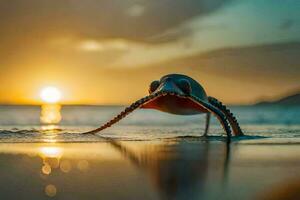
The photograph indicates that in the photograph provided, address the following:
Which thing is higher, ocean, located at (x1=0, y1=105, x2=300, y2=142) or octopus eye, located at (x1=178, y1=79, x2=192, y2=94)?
octopus eye, located at (x1=178, y1=79, x2=192, y2=94)

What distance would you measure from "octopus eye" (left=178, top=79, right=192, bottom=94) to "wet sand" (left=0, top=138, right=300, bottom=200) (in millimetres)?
5897

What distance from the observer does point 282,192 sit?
6.08 meters

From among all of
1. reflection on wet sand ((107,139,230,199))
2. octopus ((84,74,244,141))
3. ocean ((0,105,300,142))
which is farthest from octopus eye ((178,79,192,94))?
reflection on wet sand ((107,139,230,199))

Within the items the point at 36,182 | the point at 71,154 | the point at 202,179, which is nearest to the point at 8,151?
the point at 71,154

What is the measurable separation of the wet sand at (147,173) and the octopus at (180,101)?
18.2 ft

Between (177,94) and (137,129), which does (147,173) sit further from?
(137,129)

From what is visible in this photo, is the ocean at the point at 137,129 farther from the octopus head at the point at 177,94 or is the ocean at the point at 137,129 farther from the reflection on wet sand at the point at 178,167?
the reflection on wet sand at the point at 178,167

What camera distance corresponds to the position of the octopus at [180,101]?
1773 centimetres

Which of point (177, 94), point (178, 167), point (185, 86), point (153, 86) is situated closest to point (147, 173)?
point (178, 167)

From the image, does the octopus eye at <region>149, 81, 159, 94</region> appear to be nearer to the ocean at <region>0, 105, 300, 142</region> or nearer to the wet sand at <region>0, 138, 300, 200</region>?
the ocean at <region>0, 105, 300, 142</region>

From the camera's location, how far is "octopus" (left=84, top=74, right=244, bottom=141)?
17.7m

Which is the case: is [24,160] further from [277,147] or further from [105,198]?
[277,147]

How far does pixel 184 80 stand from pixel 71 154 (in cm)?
868

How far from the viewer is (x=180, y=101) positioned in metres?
18.5
